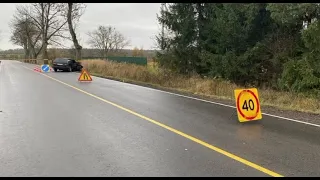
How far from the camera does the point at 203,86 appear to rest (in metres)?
16.9

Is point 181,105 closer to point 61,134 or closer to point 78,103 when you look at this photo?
point 78,103

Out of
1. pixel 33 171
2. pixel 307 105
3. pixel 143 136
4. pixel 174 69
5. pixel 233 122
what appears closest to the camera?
pixel 33 171

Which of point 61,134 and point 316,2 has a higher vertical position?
point 316,2

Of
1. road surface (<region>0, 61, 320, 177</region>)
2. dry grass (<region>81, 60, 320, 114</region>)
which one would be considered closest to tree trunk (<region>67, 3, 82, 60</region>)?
dry grass (<region>81, 60, 320, 114</region>)

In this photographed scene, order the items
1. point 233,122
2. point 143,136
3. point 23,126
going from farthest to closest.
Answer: point 233,122, point 23,126, point 143,136

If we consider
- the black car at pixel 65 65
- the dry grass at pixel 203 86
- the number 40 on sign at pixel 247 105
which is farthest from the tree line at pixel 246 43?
the black car at pixel 65 65

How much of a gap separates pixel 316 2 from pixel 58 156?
1270cm

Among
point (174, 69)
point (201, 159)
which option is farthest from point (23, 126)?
point (174, 69)

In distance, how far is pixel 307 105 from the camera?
1192cm

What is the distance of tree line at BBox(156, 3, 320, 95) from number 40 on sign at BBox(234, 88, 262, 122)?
696 centimetres

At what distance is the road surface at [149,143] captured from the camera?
5.27 meters

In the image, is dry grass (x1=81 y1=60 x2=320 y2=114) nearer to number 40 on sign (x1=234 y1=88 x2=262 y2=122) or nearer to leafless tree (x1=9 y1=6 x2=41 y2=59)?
number 40 on sign (x1=234 y1=88 x2=262 y2=122)

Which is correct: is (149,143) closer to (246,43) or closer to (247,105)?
(247,105)

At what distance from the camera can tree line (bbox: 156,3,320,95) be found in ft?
52.2
